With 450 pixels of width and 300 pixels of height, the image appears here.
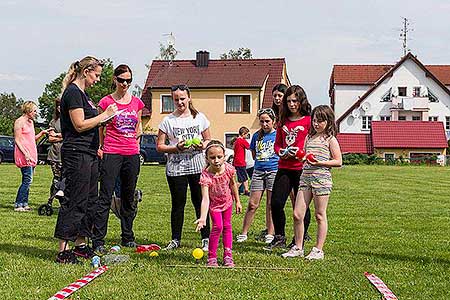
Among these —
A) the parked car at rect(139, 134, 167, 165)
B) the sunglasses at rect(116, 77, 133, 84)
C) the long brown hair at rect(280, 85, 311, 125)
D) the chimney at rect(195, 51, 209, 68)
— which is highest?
the chimney at rect(195, 51, 209, 68)

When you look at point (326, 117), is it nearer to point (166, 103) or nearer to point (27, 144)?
point (27, 144)

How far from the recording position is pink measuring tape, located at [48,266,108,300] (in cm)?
597

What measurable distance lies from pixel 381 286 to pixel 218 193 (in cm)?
212

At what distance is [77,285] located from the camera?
6.41 metres

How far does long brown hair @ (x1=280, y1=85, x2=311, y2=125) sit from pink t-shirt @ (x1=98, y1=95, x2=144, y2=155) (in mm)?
1744

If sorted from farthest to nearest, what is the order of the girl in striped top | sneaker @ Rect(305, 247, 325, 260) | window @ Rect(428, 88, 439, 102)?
1. window @ Rect(428, 88, 439, 102)
2. the girl in striped top
3. sneaker @ Rect(305, 247, 325, 260)

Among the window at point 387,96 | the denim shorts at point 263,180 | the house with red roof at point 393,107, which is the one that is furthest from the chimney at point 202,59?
the denim shorts at point 263,180

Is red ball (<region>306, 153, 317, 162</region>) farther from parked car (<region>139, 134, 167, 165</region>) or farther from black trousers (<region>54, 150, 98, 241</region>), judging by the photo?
parked car (<region>139, 134, 167, 165</region>)

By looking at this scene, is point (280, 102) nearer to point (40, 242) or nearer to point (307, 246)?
point (307, 246)

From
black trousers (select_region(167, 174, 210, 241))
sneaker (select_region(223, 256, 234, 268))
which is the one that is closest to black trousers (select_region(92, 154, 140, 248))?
black trousers (select_region(167, 174, 210, 241))

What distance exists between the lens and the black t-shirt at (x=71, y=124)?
25.2ft

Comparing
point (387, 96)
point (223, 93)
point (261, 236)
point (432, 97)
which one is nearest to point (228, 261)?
point (261, 236)

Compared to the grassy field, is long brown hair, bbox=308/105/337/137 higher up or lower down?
higher up

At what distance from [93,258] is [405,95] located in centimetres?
6312
